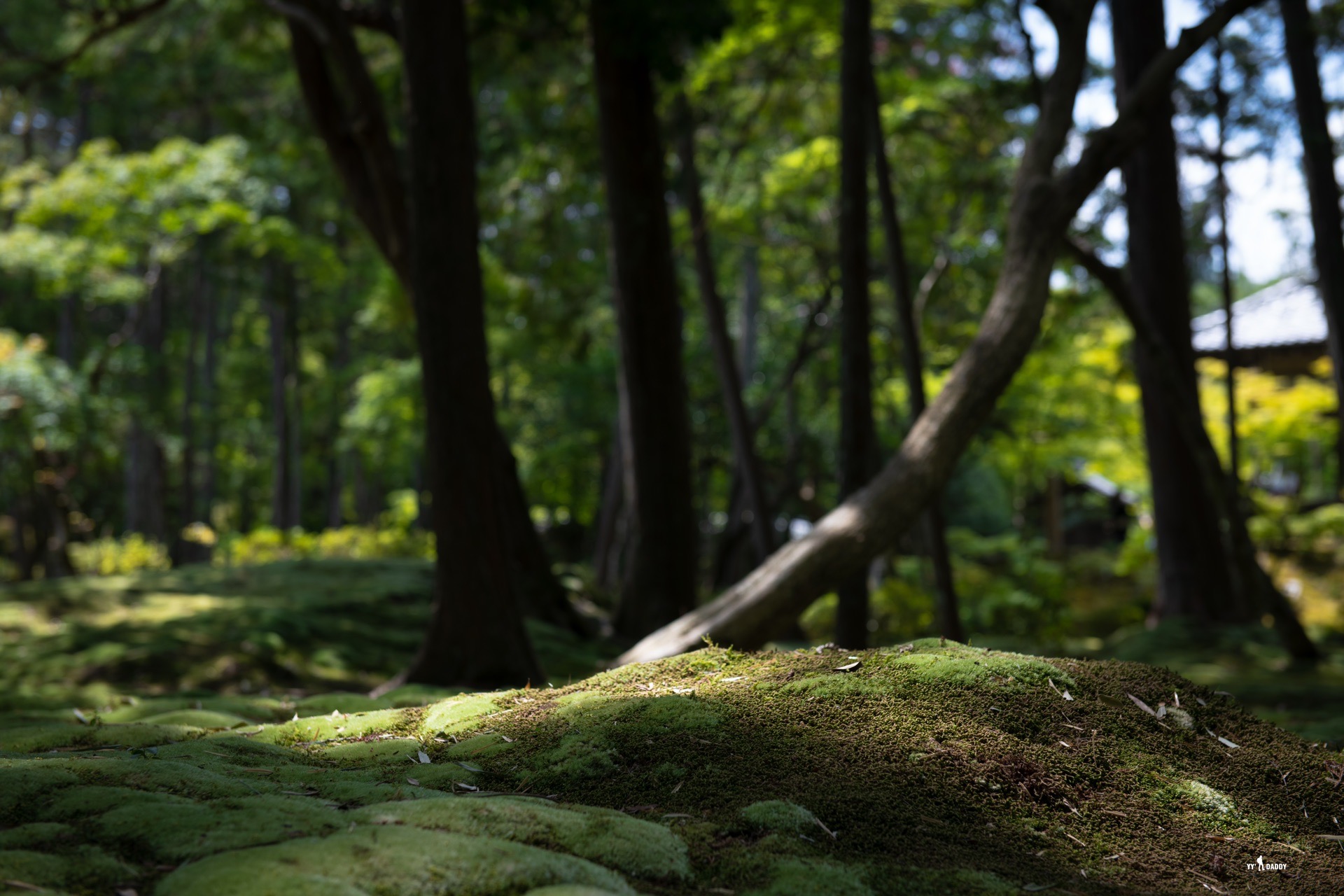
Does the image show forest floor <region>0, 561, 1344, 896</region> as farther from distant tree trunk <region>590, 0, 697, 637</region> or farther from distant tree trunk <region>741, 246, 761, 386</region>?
distant tree trunk <region>741, 246, 761, 386</region>

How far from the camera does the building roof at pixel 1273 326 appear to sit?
698 inches

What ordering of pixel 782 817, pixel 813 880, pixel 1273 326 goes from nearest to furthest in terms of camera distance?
pixel 813 880 → pixel 782 817 → pixel 1273 326

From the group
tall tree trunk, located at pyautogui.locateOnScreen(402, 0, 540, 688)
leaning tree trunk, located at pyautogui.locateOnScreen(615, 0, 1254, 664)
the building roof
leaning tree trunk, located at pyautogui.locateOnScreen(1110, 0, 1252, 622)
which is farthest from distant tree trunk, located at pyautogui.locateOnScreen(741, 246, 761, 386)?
leaning tree trunk, located at pyautogui.locateOnScreen(615, 0, 1254, 664)

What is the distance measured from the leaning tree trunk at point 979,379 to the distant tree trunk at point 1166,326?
411cm

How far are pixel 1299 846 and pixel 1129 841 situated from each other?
48 cm

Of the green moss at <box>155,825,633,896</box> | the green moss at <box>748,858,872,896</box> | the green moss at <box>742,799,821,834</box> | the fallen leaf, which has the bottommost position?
the green moss at <box>748,858,872,896</box>

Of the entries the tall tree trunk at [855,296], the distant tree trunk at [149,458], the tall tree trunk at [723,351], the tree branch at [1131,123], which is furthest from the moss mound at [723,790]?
the distant tree trunk at [149,458]

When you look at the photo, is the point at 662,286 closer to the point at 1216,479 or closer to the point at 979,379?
the point at 979,379

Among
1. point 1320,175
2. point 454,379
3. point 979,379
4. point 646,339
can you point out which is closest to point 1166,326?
point 1320,175

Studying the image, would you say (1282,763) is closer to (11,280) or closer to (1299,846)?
(1299,846)

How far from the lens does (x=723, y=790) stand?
250 cm

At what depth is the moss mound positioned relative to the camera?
194cm

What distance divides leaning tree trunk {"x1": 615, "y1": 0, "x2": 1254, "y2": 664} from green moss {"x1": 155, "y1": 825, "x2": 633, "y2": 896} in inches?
92.3

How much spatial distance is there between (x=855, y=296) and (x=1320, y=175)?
4.86 meters
